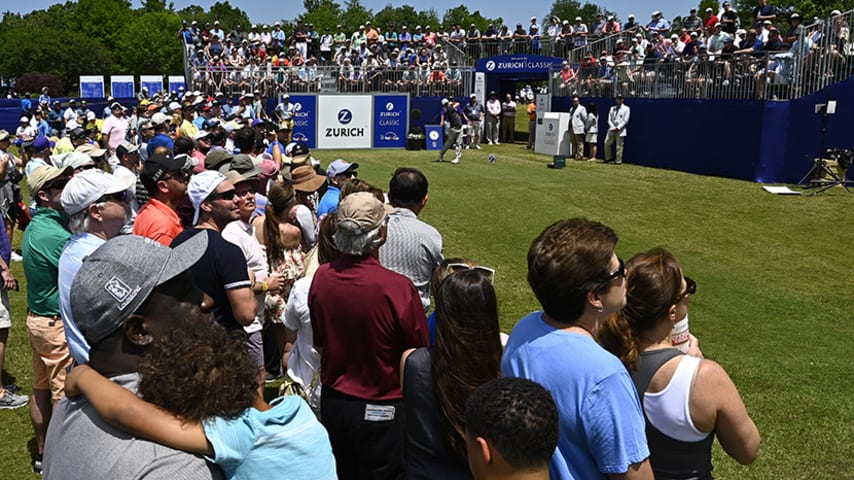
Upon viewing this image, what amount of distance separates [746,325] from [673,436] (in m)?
7.25

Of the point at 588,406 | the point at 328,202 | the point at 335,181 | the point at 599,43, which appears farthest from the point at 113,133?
the point at 599,43

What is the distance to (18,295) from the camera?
431 inches

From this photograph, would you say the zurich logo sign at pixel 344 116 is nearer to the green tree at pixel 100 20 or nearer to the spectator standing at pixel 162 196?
the spectator standing at pixel 162 196

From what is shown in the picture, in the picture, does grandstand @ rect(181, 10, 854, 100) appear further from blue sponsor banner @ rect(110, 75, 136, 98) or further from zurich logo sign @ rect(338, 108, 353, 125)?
blue sponsor banner @ rect(110, 75, 136, 98)

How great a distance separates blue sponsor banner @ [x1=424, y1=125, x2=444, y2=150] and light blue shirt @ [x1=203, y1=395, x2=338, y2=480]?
2909 centimetres

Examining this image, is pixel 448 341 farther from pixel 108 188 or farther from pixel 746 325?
pixel 746 325

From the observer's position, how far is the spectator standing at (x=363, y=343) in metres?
4.15

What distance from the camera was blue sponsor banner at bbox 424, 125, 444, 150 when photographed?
3112cm

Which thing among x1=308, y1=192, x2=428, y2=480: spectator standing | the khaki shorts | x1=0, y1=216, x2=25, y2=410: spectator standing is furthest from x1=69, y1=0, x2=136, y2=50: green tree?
x1=308, y1=192, x2=428, y2=480: spectator standing

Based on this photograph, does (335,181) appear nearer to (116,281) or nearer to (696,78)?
(116,281)

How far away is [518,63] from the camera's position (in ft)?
116

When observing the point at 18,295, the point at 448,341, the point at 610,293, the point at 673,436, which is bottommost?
the point at 18,295

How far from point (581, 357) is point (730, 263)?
435 inches

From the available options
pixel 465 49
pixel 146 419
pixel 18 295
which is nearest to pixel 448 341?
pixel 146 419
